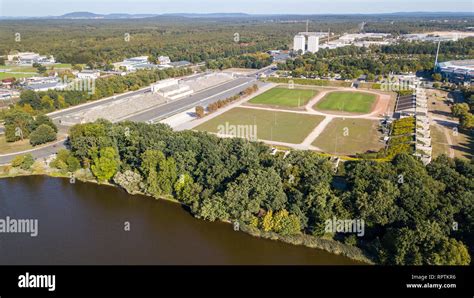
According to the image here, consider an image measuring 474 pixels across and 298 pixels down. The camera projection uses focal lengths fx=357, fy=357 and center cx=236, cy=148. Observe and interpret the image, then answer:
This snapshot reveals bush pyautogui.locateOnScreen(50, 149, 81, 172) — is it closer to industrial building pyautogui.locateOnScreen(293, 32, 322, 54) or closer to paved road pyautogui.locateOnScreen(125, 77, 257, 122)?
paved road pyautogui.locateOnScreen(125, 77, 257, 122)

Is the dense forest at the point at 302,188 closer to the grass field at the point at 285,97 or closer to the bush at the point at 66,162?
the bush at the point at 66,162

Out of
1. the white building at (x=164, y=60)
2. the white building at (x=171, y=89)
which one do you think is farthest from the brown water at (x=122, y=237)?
the white building at (x=164, y=60)

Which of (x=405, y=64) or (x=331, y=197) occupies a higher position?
(x=405, y=64)

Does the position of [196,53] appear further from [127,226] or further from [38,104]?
[127,226]

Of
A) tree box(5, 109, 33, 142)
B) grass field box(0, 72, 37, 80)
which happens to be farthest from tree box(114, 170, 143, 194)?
grass field box(0, 72, 37, 80)

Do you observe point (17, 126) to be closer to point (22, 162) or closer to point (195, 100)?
point (22, 162)

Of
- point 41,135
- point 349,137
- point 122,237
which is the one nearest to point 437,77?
point 349,137
